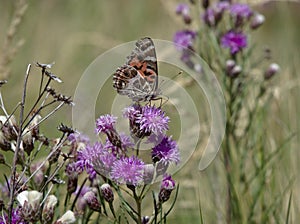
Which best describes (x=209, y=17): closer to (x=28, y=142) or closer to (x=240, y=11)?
(x=240, y=11)

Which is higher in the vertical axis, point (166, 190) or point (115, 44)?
point (115, 44)

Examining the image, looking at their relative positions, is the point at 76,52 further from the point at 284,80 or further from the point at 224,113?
the point at 224,113

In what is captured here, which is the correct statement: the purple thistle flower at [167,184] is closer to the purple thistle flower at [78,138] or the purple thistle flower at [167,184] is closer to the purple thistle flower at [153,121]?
the purple thistle flower at [153,121]

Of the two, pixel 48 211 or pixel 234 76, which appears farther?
pixel 234 76

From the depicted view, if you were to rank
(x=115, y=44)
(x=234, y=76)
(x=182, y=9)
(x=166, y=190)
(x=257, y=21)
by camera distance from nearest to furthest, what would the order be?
(x=166, y=190) < (x=234, y=76) < (x=257, y=21) < (x=182, y=9) < (x=115, y=44)

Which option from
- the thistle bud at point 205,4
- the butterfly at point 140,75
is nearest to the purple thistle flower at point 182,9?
the thistle bud at point 205,4

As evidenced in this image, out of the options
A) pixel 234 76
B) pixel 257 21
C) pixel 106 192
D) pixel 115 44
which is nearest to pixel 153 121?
pixel 106 192
